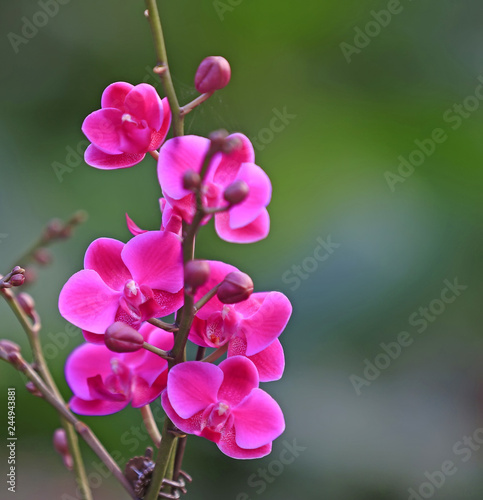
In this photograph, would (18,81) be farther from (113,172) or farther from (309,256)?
(309,256)

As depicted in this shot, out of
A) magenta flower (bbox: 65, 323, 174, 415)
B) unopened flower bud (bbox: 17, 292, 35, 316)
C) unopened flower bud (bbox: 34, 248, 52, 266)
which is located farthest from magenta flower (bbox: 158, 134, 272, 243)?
unopened flower bud (bbox: 34, 248, 52, 266)

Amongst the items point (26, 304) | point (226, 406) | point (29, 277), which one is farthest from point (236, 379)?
point (29, 277)

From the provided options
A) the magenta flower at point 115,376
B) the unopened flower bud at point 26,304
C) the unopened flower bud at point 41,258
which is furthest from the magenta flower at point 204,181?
the unopened flower bud at point 41,258

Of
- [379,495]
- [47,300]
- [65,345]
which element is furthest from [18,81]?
[379,495]

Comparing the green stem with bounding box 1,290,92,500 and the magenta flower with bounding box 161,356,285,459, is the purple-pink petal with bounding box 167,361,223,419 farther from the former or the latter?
the green stem with bounding box 1,290,92,500

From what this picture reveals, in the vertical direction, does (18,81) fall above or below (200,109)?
below

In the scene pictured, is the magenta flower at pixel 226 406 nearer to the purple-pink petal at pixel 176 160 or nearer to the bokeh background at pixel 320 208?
the purple-pink petal at pixel 176 160
